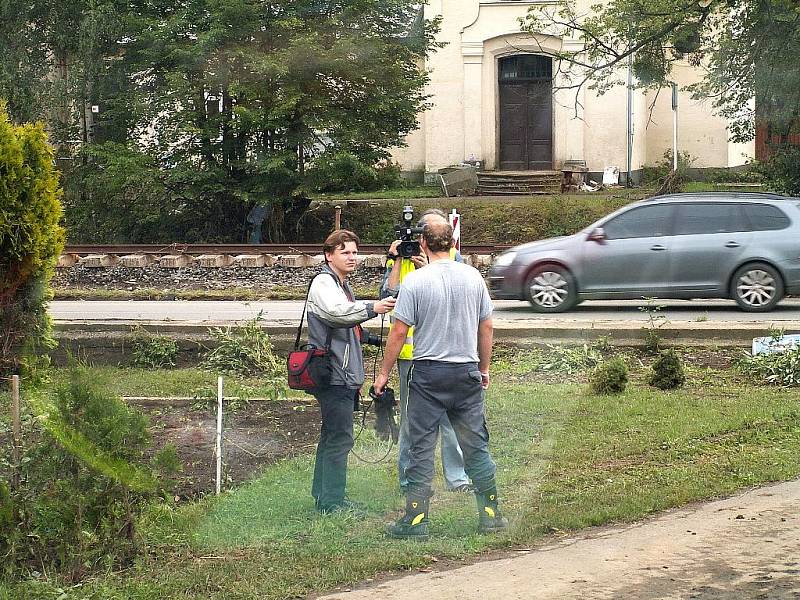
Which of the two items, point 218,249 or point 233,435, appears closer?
point 233,435

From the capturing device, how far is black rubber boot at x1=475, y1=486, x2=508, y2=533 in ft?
21.4

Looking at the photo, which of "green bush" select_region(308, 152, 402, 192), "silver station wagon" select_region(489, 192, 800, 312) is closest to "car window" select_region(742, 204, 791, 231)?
"silver station wagon" select_region(489, 192, 800, 312)

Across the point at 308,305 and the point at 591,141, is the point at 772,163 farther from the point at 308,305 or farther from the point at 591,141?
the point at 308,305

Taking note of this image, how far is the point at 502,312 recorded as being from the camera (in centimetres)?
1691

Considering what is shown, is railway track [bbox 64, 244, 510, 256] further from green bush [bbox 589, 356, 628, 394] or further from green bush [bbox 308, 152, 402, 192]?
green bush [bbox 589, 356, 628, 394]

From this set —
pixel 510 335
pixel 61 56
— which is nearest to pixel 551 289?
pixel 510 335

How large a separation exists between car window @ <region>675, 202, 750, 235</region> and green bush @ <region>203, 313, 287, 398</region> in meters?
6.88

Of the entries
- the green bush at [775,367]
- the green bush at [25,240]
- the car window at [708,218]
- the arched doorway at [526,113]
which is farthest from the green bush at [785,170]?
the green bush at [25,240]

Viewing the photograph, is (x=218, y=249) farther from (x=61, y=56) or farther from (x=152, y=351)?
(x=152, y=351)

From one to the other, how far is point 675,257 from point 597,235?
45.1 inches

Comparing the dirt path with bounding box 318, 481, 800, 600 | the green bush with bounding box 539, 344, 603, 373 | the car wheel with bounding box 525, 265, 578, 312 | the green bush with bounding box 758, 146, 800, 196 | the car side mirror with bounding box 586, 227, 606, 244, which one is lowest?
the dirt path with bounding box 318, 481, 800, 600

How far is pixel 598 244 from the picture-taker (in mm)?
16641

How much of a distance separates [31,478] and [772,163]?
2231 centimetres

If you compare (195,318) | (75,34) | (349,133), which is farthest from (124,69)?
(195,318)
